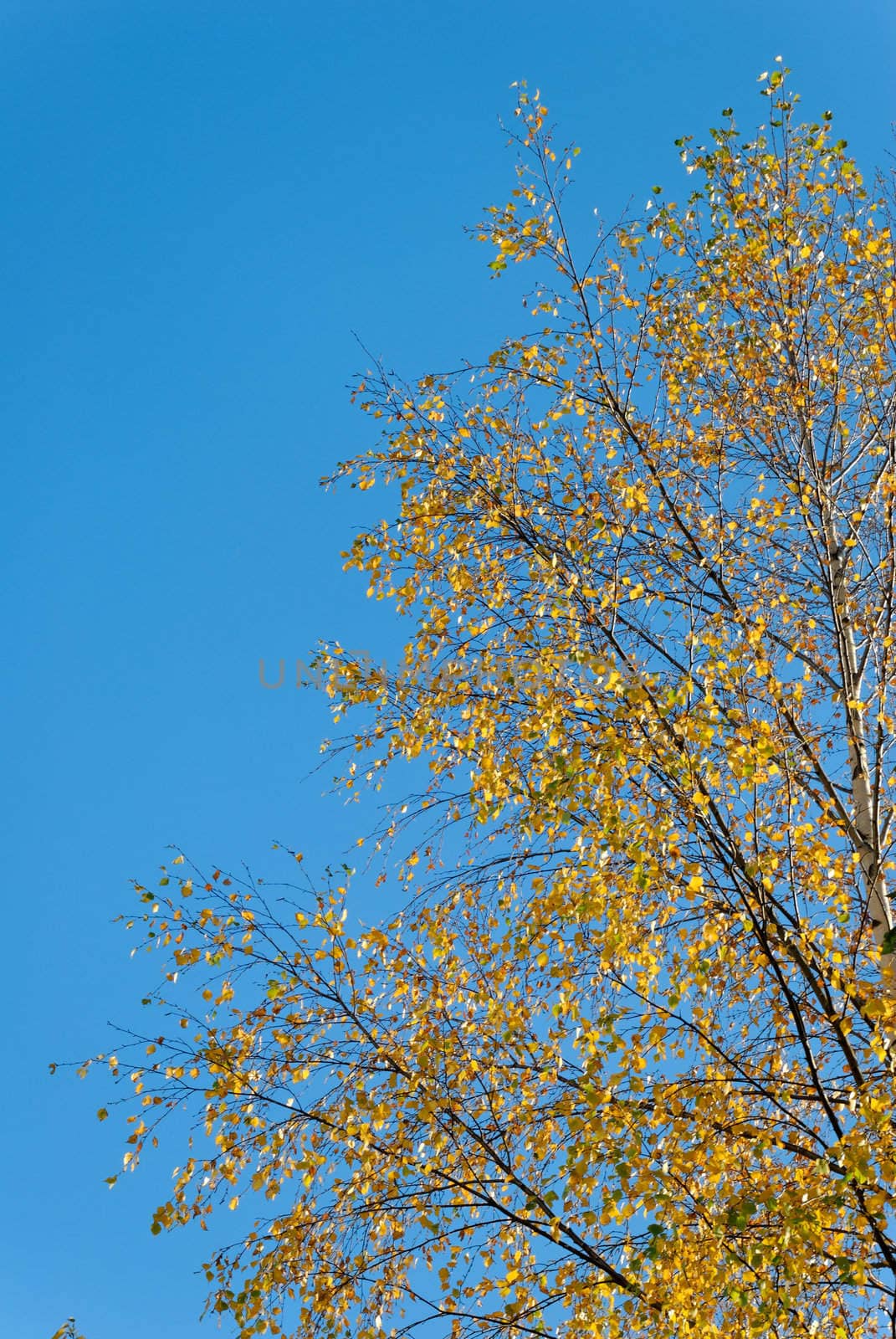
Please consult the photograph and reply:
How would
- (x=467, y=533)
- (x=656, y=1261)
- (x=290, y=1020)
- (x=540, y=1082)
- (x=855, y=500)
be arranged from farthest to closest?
1. (x=855, y=500)
2. (x=467, y=533)
3. (x=290, y=1020)
4. (x=540, y=1082)
5. (x=656, y=1261)

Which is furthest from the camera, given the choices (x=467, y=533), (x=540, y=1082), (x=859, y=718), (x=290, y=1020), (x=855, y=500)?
(x=855, y=500)

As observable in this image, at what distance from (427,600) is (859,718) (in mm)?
2375

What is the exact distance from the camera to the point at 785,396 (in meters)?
6.39

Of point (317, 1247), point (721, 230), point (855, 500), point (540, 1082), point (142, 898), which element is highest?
point (721, 230)

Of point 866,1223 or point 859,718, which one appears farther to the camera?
point 859,718

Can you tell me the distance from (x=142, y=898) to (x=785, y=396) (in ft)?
15.0

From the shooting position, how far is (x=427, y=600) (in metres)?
5.93

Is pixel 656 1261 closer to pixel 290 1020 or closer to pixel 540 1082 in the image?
pixel 540 1082

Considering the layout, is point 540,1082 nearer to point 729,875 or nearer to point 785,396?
point 729,875

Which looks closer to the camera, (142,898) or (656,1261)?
(656,1261)

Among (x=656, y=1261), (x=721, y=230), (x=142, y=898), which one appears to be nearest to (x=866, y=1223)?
(x=656, y=1261)

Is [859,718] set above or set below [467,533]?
below

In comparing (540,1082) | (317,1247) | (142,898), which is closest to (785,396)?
(540,1082)

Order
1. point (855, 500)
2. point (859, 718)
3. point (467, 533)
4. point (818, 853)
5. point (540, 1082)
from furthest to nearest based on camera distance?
point (855, 500), point (467, 533), point (859, 718), point (540, 1082), point (818, 853)
